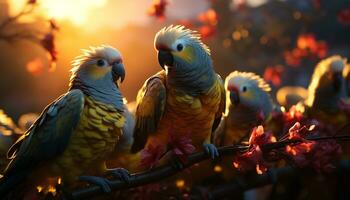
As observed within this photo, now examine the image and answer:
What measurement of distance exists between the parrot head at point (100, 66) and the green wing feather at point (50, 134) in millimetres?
64

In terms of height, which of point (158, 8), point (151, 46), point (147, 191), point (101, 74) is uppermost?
point (158, 8)

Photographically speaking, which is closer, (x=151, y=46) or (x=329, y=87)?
(x=329, y=87)

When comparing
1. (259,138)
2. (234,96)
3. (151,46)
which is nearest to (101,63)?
(259,138)

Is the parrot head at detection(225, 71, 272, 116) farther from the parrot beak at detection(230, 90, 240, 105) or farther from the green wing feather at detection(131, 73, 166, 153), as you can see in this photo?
the green wing feather at detection(131, 73, 166, 153)

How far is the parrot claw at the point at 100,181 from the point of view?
4.59 ft

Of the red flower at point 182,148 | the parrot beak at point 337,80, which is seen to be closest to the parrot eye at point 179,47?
the red flower at point 182,148

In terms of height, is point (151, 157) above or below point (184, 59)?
below

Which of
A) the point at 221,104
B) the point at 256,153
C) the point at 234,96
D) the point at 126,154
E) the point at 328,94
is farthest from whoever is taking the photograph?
the point at 328,94

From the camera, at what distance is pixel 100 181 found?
1415mm

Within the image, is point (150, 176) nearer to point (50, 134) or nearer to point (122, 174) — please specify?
point (122, 174)

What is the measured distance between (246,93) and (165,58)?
2.59 ft

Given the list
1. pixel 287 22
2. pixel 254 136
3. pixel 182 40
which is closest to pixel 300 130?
pixel 254 136

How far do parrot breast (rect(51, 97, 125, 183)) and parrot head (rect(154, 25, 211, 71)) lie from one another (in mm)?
259

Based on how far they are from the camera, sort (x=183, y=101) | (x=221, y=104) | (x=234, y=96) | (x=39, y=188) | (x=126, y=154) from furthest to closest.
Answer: (x=234, y=96), (x=126, y=154), (x=221, y=104), (x=183, y=101), (x=39, y=188)
